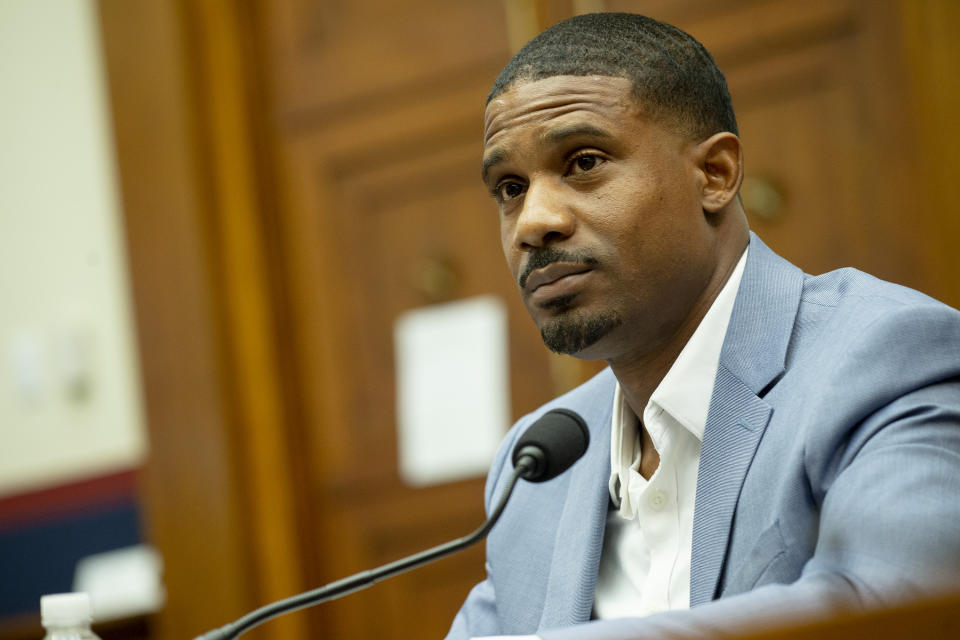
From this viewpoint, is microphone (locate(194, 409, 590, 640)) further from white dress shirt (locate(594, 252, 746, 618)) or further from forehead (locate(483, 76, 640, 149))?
forehead (locate(483, 76, 640, 149))

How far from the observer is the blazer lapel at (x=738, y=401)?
133 centimetres

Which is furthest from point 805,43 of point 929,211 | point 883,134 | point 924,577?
point 924,577

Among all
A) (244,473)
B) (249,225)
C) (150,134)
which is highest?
(150,134)

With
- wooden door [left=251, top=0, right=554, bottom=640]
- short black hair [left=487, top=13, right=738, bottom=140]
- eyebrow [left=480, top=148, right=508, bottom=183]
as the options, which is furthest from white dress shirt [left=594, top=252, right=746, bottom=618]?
wooden door [left=251, top=0, right=554, bottom=640]

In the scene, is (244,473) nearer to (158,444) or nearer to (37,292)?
(158,444)

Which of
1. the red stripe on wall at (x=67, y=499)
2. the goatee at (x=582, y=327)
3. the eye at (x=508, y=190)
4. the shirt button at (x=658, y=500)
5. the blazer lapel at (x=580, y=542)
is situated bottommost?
the red stripe on wall at (x=67, y=499)

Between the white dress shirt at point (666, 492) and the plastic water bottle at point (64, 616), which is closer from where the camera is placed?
the plastic water bottle at point (64, 616)

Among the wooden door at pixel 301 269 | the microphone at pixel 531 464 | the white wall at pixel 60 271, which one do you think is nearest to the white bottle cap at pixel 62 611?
the microphone at pixel 531 464

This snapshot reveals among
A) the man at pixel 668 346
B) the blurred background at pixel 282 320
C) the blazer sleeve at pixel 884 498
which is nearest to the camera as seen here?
the blazer sleeve at pixel 884 498

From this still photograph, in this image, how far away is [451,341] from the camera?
10.9ft

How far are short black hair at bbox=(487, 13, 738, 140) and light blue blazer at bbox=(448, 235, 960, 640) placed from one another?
8.0 inches

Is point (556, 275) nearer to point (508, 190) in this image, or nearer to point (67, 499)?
point (508, 190)

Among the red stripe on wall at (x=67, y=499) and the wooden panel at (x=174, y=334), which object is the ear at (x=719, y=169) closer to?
the wooden panel at (x=174, y=334)

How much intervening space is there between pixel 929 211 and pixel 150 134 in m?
2.23
